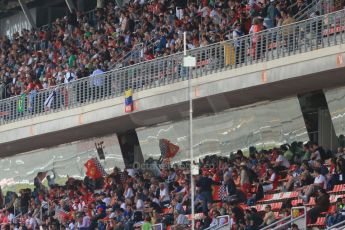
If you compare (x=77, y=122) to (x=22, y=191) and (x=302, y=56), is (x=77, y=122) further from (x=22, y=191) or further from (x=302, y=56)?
(x=302, y=56)

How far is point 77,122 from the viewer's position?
4159 centimetres

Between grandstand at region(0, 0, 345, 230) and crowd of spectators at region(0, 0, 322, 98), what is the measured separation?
7 cm

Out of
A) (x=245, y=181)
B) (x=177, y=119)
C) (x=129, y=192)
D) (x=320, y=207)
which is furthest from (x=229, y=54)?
(x=320, y=207)

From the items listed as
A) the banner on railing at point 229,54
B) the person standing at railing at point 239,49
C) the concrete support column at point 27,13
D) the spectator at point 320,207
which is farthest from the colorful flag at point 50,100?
the spectator at point 320,207

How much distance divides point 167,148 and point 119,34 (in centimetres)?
511

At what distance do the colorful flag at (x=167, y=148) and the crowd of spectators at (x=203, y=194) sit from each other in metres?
0.55

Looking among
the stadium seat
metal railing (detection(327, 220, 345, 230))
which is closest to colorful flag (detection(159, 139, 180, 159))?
the stadium seat

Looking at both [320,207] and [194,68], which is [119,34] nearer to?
[194,68]

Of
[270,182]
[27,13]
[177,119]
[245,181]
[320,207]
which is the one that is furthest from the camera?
[27,13]

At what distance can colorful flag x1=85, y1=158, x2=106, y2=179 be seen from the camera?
143 ft

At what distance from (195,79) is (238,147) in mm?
2603

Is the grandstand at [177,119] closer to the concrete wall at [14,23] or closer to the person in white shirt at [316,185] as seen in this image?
the person in white shirt at [316,185]

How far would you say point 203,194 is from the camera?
34344 mm

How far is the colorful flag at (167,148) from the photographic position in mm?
40594
